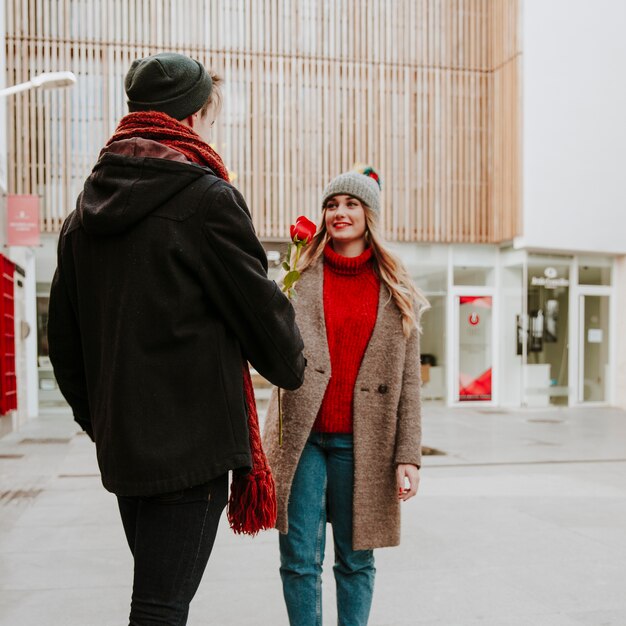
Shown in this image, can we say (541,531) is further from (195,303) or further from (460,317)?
(460,317)

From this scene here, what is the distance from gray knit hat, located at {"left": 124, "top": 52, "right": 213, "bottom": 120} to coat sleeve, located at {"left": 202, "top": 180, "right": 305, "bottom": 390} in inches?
9.9

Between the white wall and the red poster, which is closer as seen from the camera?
the red poster

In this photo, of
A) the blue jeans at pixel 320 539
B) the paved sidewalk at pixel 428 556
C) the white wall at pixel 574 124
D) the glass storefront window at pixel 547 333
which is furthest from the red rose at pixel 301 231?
the glass storefront window at pixel 547 333

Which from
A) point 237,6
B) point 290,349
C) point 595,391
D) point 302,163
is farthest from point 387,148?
point 290,349

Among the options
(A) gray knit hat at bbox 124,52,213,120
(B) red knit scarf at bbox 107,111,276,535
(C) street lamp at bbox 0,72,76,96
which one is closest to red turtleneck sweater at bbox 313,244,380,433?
(B) red knit scarf at bbox 107,111,276,535

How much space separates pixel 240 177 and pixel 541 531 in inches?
452

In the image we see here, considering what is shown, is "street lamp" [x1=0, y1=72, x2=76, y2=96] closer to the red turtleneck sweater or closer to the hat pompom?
the hat pompom

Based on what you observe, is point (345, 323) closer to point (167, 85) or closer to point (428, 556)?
point (167, 85)

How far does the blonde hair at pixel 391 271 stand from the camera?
287cm

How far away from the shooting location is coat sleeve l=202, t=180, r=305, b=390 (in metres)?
1.70

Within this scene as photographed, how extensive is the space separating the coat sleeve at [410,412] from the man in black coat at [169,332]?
1.13m

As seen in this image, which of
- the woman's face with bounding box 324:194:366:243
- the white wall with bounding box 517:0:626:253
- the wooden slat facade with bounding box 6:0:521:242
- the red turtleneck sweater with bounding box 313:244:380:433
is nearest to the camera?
the red turtleneck sweater with bounding box 313:244:380:433

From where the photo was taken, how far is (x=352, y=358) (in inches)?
112

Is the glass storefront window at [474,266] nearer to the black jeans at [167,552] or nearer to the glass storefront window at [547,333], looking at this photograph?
the glass storefront window at [547,333]
